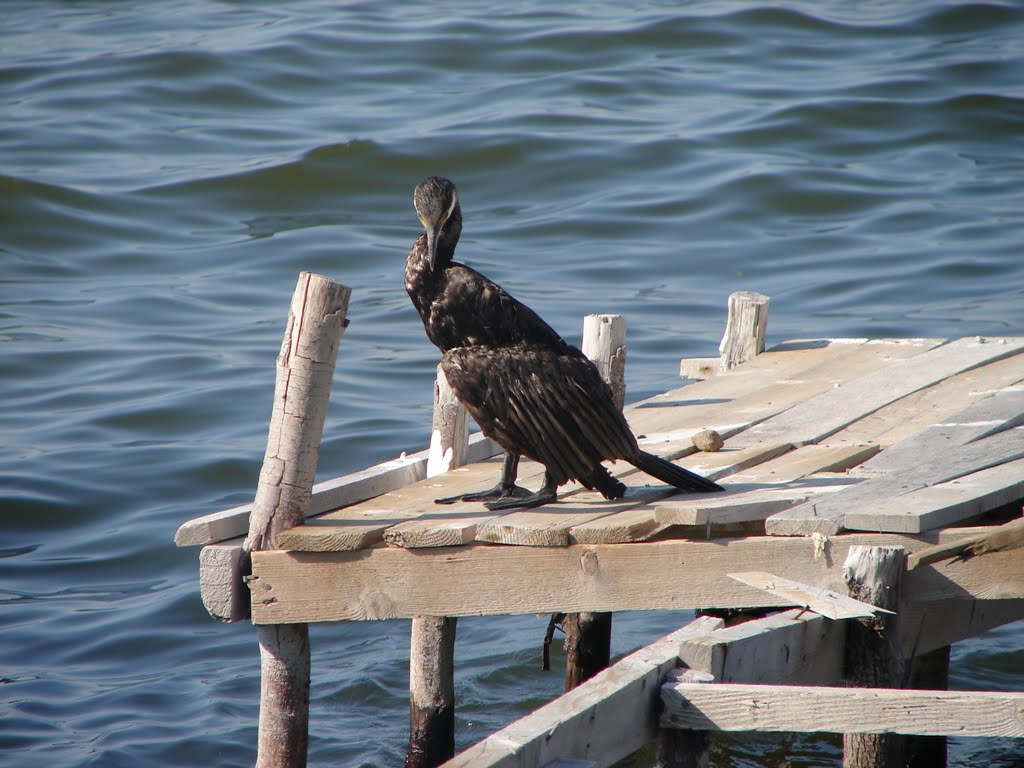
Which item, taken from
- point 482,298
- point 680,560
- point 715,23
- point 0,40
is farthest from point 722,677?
point 0,40

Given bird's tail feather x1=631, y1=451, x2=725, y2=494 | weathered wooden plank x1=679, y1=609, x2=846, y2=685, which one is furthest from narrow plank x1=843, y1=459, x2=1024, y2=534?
bird's tail feather x1=631, y1=451, x2=725, y2=494

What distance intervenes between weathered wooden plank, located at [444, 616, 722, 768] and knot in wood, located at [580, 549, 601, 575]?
2.17 feet

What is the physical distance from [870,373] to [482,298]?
2.80 m

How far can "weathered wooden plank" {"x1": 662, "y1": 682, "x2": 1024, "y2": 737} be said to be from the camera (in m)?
3.76

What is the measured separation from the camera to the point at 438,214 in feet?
18.1

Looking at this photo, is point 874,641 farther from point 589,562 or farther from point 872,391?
point 872,391

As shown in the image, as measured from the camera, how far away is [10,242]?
1697cm

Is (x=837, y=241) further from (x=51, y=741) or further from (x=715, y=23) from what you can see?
(x=51, y=741)

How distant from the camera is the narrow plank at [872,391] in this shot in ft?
20.8

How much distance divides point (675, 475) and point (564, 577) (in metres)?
0.70

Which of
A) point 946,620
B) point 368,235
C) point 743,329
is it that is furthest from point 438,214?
point 368,235

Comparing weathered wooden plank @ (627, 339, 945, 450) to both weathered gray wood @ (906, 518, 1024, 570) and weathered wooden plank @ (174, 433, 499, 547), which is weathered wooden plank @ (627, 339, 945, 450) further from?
weathered gray wood @ (906, 518, 1024, 570)

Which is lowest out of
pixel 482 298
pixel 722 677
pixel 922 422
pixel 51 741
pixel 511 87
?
pixel 51 741

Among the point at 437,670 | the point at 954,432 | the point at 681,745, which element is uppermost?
the point at 954,432
